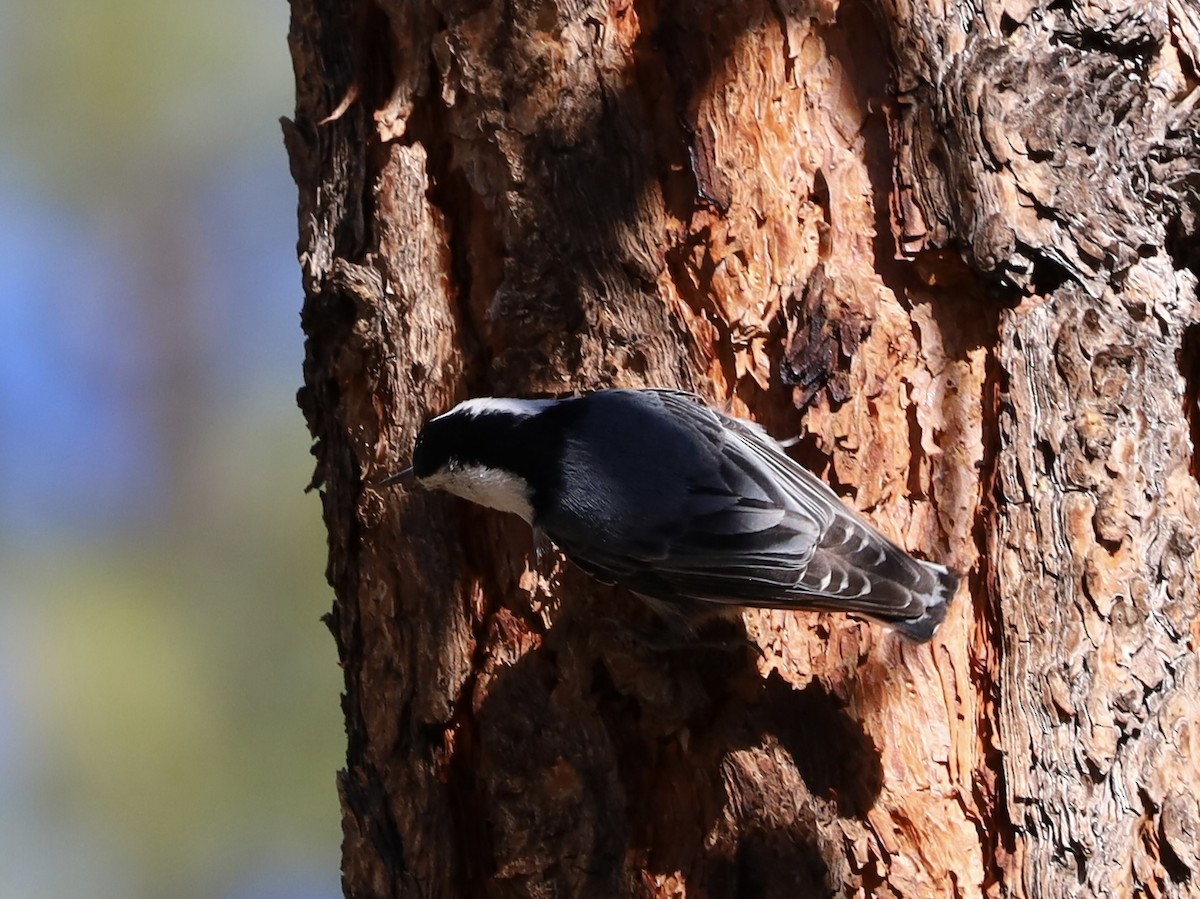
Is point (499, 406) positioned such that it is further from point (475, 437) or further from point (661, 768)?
point (661, 768)

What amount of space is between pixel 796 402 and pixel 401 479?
724mm

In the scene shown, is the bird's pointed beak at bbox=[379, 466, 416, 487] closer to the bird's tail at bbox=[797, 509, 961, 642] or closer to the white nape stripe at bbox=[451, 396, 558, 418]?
the white nape stripe at bbox=[451, 396, 558, 418]

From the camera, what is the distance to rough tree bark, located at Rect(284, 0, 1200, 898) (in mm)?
1963

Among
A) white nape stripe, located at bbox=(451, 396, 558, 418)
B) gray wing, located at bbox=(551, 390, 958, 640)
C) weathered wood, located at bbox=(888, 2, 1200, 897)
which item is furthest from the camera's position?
white nape stripe, located at bbox=(451, 396, 558, 418)

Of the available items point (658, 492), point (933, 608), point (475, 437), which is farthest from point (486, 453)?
point (933, 608)

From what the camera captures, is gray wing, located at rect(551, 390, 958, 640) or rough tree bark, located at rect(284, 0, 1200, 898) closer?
rough tree bark, located at rect(284, 0, 1200, 898)

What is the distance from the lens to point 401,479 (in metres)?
2.27

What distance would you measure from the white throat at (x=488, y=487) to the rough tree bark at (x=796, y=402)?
0.19ft

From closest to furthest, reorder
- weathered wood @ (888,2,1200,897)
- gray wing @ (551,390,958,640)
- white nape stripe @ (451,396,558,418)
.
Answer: weathered wood @ (888,2,1200,897)
gray wing @ (551,390,958,640)
white nape stripe @ (451,396,558,418)

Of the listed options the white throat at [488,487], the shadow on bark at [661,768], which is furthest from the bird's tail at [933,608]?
the white throat at [488,487]

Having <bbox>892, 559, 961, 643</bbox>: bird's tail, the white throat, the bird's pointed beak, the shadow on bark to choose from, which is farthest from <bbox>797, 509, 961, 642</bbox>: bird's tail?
the bird's pointed beak

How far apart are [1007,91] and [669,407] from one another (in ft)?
2.59

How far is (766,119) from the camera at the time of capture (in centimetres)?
224

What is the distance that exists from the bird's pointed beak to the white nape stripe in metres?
0.13
